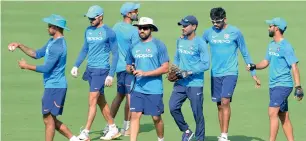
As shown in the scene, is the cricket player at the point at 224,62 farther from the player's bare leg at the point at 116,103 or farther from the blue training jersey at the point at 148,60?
the player's bare leg at the point at 116,103

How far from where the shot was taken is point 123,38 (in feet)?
56.5

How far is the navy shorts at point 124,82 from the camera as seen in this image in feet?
56.3

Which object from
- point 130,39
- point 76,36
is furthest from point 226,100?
point 76,36

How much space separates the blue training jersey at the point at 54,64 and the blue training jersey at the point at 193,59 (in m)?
2.00

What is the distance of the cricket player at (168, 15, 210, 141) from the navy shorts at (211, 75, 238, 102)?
0.56 meters

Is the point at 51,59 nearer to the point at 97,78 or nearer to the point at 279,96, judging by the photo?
the point at 97,78

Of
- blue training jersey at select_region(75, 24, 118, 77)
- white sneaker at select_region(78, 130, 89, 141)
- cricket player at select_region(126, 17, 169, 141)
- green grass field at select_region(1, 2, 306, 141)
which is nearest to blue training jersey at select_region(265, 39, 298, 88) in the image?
green grass field at select_region(1, 2, 306, 141)

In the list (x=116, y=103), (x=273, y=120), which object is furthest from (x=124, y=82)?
(x=273, y=120)

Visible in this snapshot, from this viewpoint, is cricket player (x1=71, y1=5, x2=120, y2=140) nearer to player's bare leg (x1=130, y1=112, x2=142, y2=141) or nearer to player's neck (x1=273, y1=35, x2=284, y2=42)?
player's bare leg (x1=130, y1=112, x2=142, y2=141)

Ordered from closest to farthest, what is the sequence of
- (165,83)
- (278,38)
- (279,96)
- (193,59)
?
(279,96) → (278,38) → (193,59) → (165,83)

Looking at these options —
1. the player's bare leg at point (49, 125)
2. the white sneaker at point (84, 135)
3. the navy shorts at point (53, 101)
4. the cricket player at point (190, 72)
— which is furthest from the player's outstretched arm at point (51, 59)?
the cricket player at point (190, 72)

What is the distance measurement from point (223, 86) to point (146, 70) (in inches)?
71.0

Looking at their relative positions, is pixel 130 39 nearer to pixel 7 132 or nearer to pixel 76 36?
pixel 7 132

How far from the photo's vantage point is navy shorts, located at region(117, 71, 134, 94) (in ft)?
56.3
